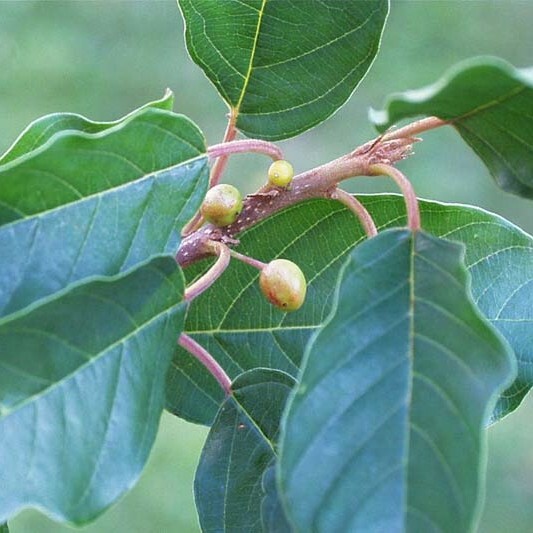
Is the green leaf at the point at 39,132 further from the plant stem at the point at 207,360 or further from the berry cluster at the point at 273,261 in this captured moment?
the plant stem at the point at 207,360

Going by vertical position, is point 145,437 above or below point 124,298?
below

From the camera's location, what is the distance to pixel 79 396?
0.83 m

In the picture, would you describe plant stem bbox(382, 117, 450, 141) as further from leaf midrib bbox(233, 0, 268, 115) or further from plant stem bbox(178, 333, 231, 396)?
plant stem bbox(178, 333, 231, 396)

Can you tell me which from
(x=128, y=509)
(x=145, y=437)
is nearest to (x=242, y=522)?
(x=145, y=437)

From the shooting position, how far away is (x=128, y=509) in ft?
10.7

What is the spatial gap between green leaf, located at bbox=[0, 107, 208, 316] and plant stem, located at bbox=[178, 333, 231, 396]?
0.50ft

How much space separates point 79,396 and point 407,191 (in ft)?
1.14

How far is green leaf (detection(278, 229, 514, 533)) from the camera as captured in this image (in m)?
0.74

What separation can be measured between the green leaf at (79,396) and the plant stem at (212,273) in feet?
0.21

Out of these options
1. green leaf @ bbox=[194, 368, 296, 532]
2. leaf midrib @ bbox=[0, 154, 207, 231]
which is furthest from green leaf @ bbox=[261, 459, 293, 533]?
leaf midrib @ bbox=[0, 154, 207, 231]

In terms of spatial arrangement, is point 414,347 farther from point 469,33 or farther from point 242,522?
point 469,33

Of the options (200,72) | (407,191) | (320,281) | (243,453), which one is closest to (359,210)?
(407,191)

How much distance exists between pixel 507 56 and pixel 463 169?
651 mm

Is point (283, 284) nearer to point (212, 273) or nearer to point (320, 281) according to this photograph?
point (212, 273)
